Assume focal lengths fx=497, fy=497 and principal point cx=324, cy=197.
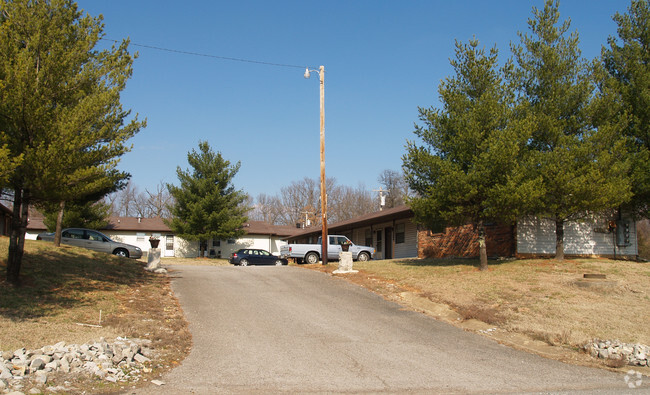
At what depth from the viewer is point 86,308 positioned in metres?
10.4

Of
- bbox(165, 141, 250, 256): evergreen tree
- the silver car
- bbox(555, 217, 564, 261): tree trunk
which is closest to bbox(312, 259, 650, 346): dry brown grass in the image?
bbox(555, 217, 564, 261): tree trunk

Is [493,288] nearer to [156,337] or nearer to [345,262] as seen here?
[345,262]

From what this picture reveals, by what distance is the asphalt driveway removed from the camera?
21.9 ft

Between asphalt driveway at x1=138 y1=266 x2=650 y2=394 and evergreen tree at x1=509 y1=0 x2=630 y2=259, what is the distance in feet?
26.9

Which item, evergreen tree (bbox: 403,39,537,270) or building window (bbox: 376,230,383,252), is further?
building window (bbox: 376,230,383,252)

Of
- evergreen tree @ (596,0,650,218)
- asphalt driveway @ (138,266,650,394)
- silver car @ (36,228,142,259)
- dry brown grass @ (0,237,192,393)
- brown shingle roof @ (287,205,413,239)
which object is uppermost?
evergreen tree @ (596,0,650,218)

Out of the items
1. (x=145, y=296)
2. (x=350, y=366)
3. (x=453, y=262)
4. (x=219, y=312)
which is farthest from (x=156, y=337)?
(x=453, y=262)

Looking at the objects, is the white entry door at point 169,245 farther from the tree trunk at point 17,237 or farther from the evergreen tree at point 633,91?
the evergreen tree at point 633,91

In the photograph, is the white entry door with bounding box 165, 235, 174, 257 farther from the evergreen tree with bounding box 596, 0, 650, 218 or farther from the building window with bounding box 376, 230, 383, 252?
the evergreen tree with bounding box 596, 0, 650, 218

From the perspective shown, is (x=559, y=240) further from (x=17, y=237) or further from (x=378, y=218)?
(x=17, y=237)

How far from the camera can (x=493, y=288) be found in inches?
532

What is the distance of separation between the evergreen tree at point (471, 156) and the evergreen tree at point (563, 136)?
4.46ft

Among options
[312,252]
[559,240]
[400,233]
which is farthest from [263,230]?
[559,240]

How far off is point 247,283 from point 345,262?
4.27 metres
